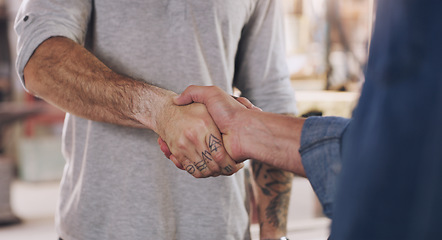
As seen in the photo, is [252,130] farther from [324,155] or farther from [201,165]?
[324,155]

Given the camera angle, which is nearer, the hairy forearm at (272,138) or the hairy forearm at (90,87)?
the hairy forearm at (272,138)

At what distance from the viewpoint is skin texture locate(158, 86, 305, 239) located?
80cm

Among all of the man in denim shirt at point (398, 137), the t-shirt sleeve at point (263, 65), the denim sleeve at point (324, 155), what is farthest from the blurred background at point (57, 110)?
the man in denim shirt at point (398, 137)

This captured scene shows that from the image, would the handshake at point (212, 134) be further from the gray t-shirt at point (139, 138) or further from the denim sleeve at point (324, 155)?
the denim sleeve at point (324, 155)

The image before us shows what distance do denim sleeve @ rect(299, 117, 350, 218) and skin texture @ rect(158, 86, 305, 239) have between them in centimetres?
10

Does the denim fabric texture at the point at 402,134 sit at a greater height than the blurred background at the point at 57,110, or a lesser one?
greater

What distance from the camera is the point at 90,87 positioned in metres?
0.94

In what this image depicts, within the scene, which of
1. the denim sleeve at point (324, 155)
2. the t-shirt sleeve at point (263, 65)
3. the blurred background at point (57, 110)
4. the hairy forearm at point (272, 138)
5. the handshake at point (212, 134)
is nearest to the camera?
the denim sleeve at point (324, 155)

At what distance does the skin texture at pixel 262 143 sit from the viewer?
0.80 metres

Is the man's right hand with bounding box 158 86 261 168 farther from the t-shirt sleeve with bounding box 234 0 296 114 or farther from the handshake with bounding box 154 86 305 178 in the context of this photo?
the t-shirt sleeve with bounding box 234 0 296 114

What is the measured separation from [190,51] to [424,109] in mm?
759

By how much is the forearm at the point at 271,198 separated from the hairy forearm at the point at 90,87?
44cm

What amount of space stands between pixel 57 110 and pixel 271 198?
4238 millimetres

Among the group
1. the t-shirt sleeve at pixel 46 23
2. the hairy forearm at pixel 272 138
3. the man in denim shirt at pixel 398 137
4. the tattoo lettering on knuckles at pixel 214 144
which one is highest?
the t-shirt sleeve at pixel 46 23
